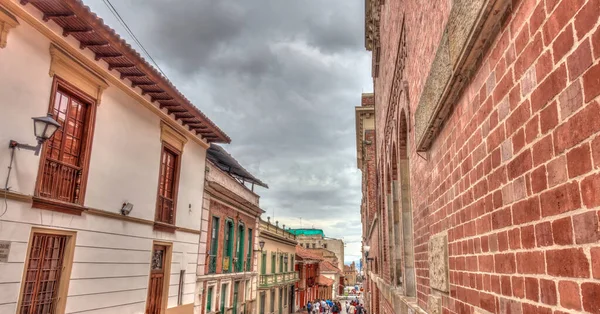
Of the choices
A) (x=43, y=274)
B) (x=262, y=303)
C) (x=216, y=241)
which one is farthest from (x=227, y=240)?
(x=43, y=274)

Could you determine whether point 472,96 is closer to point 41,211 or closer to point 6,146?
point 6,146

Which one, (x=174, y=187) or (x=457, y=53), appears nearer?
(x=457, y=53)

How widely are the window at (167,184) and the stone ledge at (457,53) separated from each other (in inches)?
381

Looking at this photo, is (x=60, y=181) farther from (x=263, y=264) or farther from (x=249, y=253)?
(x=263, y=264)

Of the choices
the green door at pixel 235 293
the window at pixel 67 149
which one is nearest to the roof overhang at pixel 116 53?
the window at pixel 67 149

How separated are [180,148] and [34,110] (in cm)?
587

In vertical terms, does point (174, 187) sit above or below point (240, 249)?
above

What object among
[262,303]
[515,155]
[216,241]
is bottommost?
[262,303]

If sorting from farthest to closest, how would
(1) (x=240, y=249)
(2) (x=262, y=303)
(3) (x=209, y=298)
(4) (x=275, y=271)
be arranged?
(4) (x=275, y=271)
(2) (x=262, y=303)
(1) (x=240, y=249)
(3) (x=209, y=298)

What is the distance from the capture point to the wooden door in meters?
11.5

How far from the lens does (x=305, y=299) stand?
1793 inches

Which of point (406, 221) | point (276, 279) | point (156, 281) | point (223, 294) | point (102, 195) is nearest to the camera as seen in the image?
point (406, 221)

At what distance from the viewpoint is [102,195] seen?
9.26 metres

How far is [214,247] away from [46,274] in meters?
9.32
